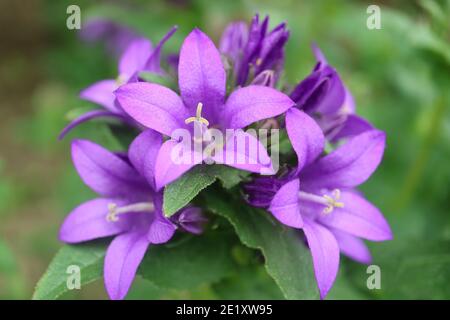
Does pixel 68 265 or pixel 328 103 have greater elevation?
pixel 328 103

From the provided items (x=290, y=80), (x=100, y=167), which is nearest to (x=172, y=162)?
(x=100, y=167)

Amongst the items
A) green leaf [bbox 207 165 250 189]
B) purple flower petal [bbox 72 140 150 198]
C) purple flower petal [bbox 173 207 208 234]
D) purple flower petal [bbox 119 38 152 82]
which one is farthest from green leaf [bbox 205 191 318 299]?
purple flower petal [bbox 119 38 152 82]

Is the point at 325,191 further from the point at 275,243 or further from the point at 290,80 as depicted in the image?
the point at 290,80

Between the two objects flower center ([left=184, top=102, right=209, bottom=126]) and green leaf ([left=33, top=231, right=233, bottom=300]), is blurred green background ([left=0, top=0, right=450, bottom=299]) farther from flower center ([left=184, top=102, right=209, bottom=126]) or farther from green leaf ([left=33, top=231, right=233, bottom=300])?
flower center ([left=184, top=102, right=209, bottom=126])

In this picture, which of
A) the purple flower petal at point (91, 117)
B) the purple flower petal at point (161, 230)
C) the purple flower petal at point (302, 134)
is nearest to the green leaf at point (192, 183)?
the purple flower petal at point (161, 230)

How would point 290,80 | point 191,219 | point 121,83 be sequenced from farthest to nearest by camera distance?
1. point 290,80
2. point 121,83
3. point 191,219

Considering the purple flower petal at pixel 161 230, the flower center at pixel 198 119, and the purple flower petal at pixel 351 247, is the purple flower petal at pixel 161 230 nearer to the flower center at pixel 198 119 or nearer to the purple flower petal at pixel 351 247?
the flower center at pixel 198 119
